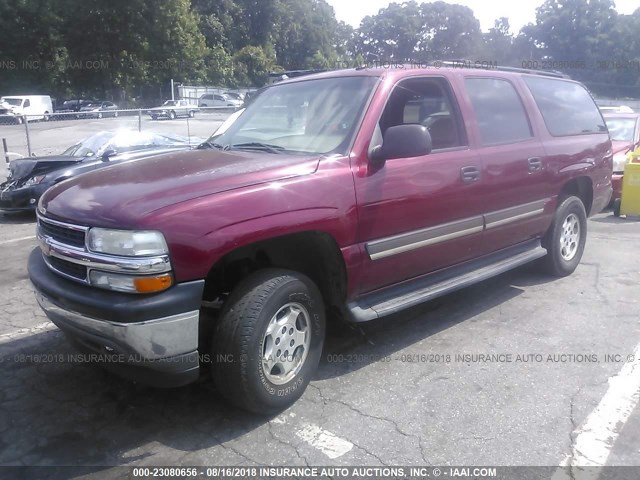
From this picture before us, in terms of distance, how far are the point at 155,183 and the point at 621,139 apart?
9804mm

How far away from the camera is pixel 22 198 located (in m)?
9.09

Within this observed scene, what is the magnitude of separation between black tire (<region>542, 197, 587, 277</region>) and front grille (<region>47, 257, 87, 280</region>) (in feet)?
14.1

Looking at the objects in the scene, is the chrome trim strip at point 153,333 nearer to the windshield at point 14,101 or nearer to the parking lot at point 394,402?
the parking lot at point 394,402

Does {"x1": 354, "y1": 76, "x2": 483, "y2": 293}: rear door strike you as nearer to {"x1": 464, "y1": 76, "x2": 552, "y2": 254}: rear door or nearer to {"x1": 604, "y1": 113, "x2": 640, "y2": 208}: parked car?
{"x1": 464, "y1": 76, "x2": 552, "y2": 254}: rear door

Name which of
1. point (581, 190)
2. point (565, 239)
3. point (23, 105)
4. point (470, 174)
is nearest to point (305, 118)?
point (470, 174)

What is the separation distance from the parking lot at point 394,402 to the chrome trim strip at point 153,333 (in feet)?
1.95

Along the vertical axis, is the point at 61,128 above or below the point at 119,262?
above

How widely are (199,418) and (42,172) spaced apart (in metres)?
7.36

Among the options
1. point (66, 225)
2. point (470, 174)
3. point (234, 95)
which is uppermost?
point (234, 95)

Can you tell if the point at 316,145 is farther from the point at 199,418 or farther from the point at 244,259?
the point at 199,418

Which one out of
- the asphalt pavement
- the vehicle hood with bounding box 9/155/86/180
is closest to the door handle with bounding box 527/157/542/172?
the asphalt pavement

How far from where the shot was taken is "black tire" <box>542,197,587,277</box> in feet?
18.4

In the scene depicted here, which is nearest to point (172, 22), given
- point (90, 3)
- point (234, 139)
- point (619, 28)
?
point (90, 3)

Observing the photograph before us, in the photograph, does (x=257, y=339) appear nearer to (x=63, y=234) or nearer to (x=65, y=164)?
(x=63, y=234)
